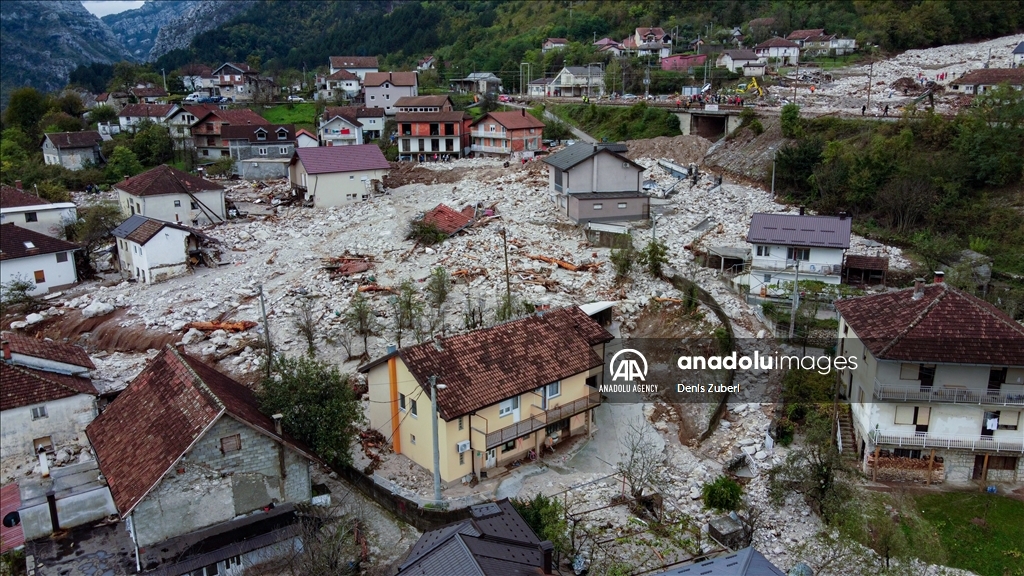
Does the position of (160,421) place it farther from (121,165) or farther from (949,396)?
(121,165)

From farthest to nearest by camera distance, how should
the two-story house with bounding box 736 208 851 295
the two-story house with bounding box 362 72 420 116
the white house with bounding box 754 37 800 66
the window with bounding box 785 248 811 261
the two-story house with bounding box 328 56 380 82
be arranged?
1. the two-story house with bounding box 328 56 380 82
2. the two-story house with bounding box 362 72 420 116
3. the white house with bounding box 754 37 800 66
4. the window with bounding box 785 248 811 261
5. the two-story house with bounding box 736 208 851 295

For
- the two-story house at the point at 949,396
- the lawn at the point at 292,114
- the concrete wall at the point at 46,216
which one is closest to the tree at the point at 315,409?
the two-story house at the point at 949,396

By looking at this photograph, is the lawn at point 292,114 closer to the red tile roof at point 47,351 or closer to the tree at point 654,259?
the tree at point 654,259

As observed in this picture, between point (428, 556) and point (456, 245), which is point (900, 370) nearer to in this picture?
point (428, 556)

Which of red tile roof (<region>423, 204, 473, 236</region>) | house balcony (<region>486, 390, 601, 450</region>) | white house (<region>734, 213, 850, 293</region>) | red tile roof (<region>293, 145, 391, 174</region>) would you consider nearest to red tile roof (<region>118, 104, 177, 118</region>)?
red tile roof (<region>293, 145, 391, 174</region>)

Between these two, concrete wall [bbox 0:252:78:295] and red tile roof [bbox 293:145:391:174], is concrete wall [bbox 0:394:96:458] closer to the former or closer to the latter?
concrete wall [bbox 0:252:78:295]

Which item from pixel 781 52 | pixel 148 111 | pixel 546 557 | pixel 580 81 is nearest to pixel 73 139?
pixel 148 111
